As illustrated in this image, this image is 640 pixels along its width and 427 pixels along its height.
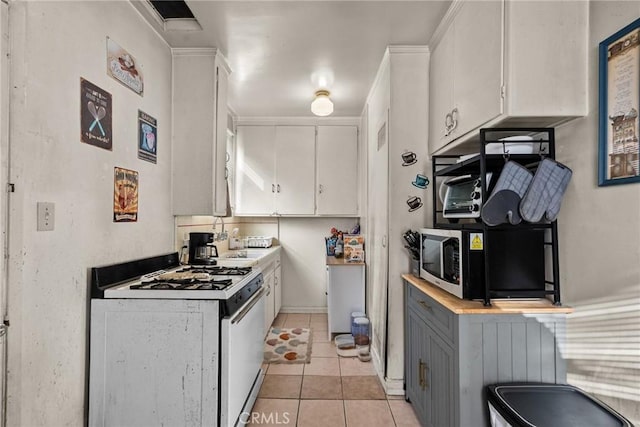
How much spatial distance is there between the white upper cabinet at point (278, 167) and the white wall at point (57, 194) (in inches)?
86.5

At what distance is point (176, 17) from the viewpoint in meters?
Result: 2.15

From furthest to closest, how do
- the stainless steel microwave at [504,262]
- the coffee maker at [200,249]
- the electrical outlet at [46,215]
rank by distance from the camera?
the coffee maker at [200,249] → the stainless steel microwave at [504,262] → the electrical outlet at [46,215]

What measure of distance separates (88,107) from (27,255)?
0.74 metres

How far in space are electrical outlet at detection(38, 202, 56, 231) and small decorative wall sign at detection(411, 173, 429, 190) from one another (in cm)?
204

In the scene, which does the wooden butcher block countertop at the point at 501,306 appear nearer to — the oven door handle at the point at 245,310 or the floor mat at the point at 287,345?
the oven door handle at the point at 245,310

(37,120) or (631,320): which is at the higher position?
(37,120)

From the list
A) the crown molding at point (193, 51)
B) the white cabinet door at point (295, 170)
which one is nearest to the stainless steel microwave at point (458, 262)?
the crown molding at point (193, 51)

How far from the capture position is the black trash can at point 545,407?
1.12 m

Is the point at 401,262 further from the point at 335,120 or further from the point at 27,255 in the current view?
the point at 335,120

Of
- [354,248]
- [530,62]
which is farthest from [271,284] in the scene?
[530,62]

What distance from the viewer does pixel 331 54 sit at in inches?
96.0

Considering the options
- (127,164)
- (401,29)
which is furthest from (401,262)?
(127,164)

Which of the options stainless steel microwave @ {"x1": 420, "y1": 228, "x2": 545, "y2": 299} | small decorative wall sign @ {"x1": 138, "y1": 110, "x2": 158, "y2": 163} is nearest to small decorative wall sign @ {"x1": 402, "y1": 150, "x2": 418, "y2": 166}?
stainless steel microwave @ {"x1": 420, "y1": 228, "x2": 545, "y2": 299}

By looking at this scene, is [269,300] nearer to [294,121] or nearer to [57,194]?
[294,121]
